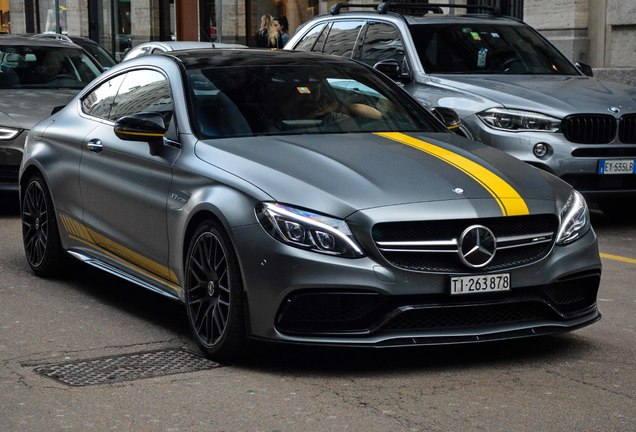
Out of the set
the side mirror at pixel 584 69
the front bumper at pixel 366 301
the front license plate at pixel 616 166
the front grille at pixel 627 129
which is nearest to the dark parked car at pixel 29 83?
the side mirror at pixel 584 69

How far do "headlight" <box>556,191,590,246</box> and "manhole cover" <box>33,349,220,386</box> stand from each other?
1709 millimetres

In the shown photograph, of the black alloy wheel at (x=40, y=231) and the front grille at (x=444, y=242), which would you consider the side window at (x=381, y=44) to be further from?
the front grille at (x=444, y=242)

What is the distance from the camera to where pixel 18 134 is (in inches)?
490

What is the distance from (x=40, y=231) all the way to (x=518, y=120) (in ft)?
13.8

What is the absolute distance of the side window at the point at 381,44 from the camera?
1271cm

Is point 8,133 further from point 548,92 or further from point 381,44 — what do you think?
point 548,92

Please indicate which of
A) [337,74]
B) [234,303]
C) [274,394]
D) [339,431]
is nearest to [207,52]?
[337,74]

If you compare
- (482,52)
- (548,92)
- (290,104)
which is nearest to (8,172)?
(482,52)

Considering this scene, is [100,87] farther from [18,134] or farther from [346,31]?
[346,31]

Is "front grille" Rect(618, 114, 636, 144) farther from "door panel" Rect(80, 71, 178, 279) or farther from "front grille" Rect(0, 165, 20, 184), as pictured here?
"front grille" Rect(0, 165, 20, 184)

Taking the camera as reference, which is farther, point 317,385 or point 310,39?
point 310,39

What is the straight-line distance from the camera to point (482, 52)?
41.1 feet

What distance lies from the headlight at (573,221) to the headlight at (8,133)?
697cm

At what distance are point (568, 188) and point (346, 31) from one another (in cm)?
700
